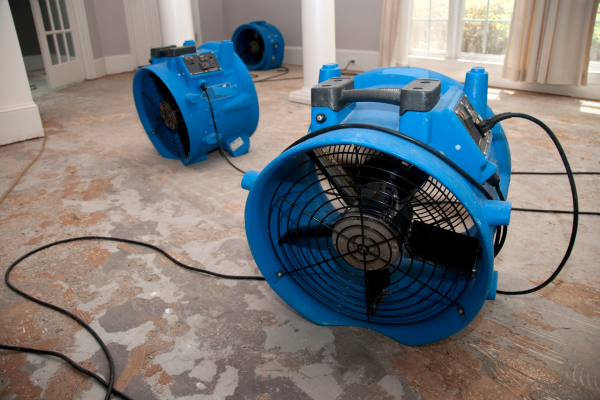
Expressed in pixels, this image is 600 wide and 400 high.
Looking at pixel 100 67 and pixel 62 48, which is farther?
pixel 100 67

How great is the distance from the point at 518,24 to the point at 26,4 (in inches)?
233

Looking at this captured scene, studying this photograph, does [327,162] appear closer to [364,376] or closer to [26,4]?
[364,376]

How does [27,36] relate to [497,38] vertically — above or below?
above

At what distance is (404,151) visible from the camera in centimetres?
83

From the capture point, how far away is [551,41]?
343cm

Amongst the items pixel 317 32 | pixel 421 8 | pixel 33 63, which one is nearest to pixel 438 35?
pixel 421 8

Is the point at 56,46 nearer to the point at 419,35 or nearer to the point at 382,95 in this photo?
the point at 419,35

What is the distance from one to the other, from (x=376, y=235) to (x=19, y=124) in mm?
2965

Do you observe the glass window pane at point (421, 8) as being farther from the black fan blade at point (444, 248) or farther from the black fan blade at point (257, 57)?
the black fan blade at point (444, 248)

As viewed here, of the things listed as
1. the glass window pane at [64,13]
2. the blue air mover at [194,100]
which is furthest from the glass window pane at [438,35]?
the glass window pane at [64,13]

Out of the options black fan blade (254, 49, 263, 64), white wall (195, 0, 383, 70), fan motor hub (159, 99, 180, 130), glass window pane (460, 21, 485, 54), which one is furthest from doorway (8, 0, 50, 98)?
glass window pane (460, 21, 485, 54)

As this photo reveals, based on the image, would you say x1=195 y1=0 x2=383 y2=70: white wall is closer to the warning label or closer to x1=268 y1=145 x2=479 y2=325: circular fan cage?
the warning label

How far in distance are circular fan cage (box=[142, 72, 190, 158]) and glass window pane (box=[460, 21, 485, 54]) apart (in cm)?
321

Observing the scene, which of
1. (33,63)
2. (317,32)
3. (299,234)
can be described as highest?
(317,32)
